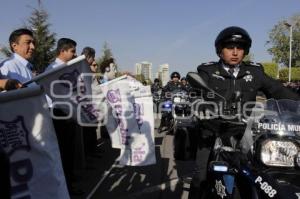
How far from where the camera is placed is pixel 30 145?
3.26m

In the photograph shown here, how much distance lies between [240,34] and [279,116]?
40.5 inches

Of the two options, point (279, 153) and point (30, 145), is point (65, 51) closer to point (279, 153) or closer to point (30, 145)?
point (30, 145)

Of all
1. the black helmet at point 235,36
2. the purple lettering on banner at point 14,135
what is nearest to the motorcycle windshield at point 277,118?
the black helmet at point 235,36

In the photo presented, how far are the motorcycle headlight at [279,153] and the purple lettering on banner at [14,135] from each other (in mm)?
1567

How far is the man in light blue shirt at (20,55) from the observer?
5.26 meters

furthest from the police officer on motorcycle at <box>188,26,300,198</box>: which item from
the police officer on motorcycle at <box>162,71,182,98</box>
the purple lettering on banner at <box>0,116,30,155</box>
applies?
the police officer on motorcycle at <box>162,71,182,98</box>

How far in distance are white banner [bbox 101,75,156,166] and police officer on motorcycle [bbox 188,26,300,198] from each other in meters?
2.78

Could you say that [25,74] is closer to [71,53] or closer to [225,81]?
[71,53]

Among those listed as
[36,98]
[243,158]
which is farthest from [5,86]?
[243,158]

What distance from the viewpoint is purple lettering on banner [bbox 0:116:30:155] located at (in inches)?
123

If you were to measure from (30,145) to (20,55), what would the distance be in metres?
2.46

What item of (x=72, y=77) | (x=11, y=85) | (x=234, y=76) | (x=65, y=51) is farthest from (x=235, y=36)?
(x=65, y=51)

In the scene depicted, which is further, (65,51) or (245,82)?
(65,51)

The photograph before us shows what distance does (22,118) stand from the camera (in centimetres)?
325
